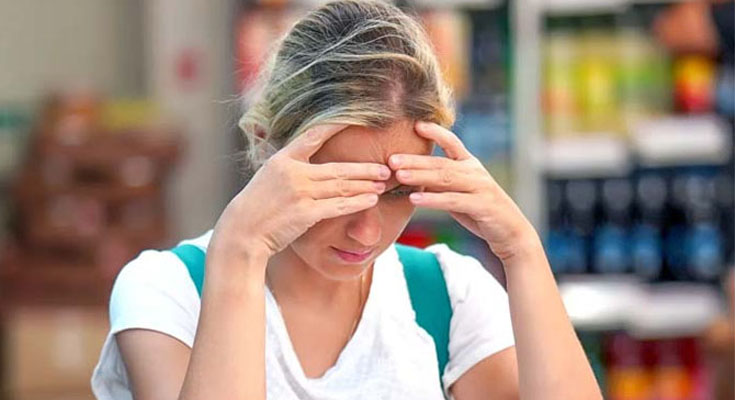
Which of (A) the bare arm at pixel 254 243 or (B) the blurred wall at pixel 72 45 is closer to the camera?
(A) the bare arm at pixel 254 243

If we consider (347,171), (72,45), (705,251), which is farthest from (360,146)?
(72,45)

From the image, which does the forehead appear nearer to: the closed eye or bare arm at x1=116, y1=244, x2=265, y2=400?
the closed eye

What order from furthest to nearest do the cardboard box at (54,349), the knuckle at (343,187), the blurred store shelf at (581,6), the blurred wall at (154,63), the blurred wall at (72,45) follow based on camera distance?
1. the blurred wall at (72,45)
2. the blurred wall at (154,63)
3. the cardboard box at (54,349)
4. the blurred store shelf at (581,6)
5. the knuckle at (343,187)

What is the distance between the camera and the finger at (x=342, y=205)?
Result: 1.85 meters

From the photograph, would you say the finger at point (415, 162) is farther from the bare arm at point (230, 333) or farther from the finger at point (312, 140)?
the bare arm at point (230, 333)

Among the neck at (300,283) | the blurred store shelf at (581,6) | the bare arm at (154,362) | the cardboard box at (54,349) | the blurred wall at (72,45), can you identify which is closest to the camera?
the bare arm at (154,362)

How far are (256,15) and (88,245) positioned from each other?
3.47 feet

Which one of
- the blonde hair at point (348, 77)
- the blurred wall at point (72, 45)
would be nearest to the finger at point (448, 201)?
the blonde hair at point (348, 77)

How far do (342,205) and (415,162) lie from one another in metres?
0.11

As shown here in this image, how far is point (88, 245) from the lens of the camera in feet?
18.0

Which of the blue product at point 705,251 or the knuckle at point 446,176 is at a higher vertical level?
the knuckle at point 446,176

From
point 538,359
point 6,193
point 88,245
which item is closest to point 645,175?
point 88,245

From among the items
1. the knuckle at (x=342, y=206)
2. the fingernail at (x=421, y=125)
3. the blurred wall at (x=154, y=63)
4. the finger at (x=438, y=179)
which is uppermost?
the blurred wall at (x=154, y=63)

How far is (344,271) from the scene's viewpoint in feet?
6.46
